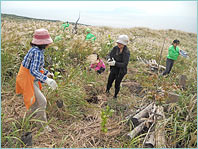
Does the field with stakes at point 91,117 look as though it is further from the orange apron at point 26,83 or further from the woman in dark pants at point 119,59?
the woman in dark pants at point 119,59

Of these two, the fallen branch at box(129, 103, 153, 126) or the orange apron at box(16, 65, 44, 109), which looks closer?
the orange apron at box(16, 65, 44, 109)

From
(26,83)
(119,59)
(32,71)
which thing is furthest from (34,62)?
(119,59)

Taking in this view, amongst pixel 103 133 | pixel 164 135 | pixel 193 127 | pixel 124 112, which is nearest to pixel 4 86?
pixel 103 133

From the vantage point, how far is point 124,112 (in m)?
3.38

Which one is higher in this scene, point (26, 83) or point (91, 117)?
point (26, 83)

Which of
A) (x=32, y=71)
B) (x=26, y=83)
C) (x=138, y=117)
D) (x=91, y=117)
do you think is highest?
(x=32, y=71)

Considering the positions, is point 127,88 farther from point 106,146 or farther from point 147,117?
point 106,146

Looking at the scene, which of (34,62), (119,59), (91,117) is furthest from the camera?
(119,59)

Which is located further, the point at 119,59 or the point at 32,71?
the point at 119,59

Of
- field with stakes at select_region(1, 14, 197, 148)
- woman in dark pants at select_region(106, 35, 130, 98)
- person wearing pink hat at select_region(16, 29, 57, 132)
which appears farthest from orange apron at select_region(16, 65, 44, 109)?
woman in dark pants at select_region(106, 35, 130, 98)

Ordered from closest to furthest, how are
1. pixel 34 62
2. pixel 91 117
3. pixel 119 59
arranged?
pixel 34 62
pixel 91 117
pixel 119 59

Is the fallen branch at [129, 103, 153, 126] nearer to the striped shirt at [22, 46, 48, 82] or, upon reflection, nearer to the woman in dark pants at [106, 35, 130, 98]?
Result: the woman in dark pants at [106, 35, 130, 98]

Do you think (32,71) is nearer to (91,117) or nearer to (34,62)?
(34,62)

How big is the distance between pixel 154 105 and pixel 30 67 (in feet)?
7.52
